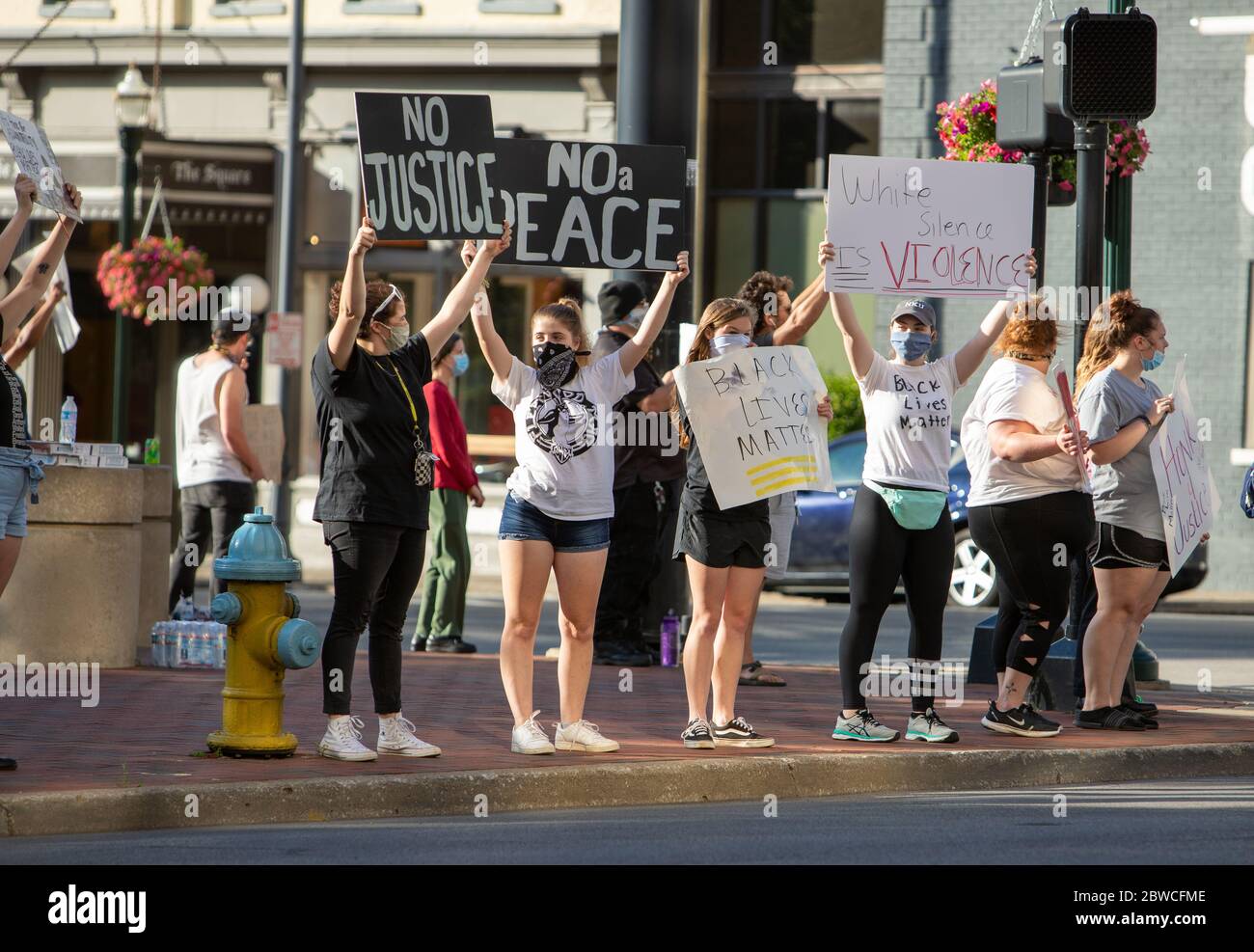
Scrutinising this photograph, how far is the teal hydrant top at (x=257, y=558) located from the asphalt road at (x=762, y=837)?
116 cm

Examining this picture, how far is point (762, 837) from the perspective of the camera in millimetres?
6906

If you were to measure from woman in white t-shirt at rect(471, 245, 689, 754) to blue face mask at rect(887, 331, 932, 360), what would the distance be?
116 centimetres

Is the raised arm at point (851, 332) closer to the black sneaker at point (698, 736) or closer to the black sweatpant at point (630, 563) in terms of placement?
the black sneaker at point (698, 736)

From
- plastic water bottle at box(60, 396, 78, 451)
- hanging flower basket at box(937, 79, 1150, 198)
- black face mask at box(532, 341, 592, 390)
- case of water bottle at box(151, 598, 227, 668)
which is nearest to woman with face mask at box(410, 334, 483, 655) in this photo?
case of water bottle at box(151, 598, 227, 668)

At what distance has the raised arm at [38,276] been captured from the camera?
7945mm

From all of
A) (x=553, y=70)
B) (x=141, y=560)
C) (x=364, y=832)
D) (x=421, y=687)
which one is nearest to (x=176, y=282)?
(x=553, y=70)

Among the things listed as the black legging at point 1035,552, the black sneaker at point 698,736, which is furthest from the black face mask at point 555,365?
the black legging at point 1035,552

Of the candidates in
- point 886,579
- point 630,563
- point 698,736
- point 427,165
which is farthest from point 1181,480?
point 427,165

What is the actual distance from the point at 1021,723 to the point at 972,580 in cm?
858

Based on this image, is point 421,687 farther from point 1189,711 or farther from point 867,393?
point 1189,711

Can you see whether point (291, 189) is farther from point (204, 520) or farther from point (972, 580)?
point (204, 520)

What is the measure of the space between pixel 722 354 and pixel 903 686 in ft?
9.43

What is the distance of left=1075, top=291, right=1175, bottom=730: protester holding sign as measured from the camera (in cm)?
923

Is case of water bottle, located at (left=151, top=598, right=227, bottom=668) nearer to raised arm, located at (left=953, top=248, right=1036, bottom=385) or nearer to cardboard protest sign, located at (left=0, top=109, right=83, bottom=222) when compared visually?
cardboard protest sign, located at (left=0, top=109, right=83, bottom=222)
